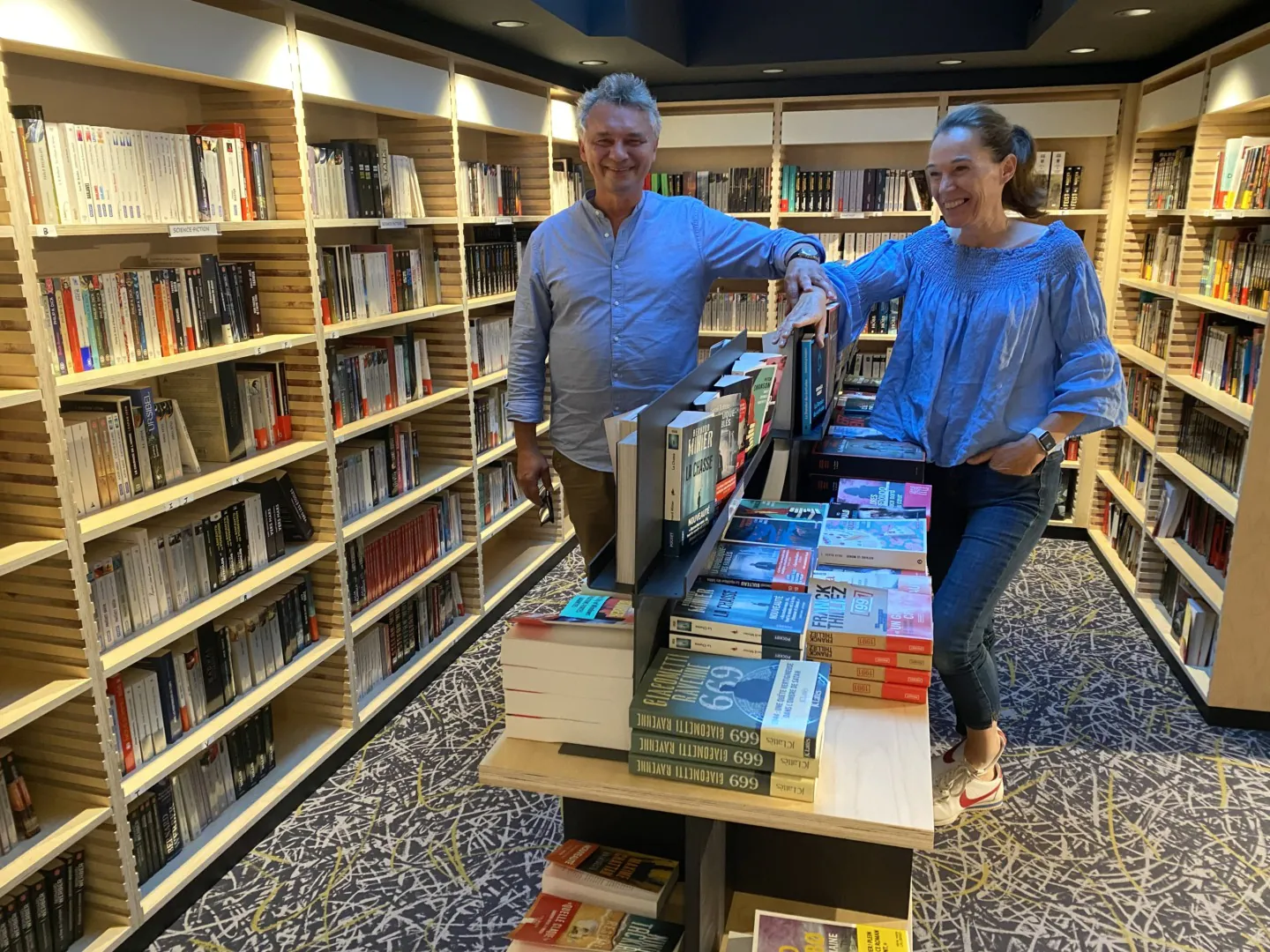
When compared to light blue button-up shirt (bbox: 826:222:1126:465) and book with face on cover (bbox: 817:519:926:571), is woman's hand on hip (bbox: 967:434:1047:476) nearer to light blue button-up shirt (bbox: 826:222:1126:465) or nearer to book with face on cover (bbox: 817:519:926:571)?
light blue button-up shirt (bbox: 826:222:1126:465)

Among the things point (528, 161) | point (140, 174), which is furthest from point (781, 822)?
point (528, 161)

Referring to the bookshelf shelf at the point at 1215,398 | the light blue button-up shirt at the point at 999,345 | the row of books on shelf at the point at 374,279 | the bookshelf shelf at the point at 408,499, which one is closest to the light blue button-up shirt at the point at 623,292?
the light blue button-up shirt at the point at 999,345

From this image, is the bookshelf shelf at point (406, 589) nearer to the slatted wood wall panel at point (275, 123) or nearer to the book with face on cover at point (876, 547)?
the slatted wood wall panel at point (275, 123)

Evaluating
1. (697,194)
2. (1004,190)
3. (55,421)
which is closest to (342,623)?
(55,421)

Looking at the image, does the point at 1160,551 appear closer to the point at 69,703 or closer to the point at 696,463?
the point at 696,463

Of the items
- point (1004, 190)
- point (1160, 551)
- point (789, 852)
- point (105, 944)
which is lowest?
point (105, 944)

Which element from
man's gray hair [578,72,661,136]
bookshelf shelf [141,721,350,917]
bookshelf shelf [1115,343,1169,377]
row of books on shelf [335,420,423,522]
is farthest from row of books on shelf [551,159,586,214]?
bookshelf shelf [1115,343,1169,377]

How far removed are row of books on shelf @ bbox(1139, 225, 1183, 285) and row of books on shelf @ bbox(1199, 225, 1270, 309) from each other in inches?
9.2

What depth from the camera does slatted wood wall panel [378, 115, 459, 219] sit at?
3.41 metres

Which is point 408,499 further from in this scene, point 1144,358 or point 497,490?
point 1144,358

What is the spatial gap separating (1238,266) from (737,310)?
2.48m

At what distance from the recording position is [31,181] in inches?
74.6

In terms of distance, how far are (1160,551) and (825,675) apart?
126 inches

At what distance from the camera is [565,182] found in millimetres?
4586
